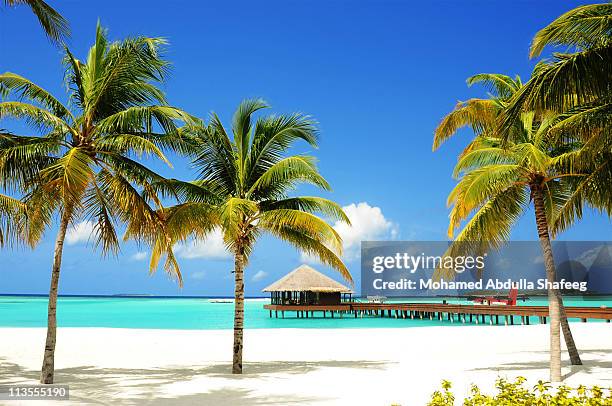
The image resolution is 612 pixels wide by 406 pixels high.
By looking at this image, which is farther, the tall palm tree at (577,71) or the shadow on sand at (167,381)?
the shadow on sand at (167,381)

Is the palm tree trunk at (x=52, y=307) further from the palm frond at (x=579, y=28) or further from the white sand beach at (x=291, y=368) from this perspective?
the palm frond at (x=579, y=28)

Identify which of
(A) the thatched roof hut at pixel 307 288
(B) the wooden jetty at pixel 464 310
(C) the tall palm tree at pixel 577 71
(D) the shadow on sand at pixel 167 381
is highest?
(C) the tall palm tree at pixel 577 71

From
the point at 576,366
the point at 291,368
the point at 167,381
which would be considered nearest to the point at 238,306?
the point at 291,368

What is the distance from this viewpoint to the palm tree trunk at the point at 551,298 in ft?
36.4

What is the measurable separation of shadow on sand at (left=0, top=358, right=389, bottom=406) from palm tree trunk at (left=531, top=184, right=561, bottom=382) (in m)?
4.15

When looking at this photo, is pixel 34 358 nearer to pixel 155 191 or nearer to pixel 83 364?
pixel 83 364

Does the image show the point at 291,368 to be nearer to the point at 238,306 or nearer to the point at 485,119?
the point at 238,306

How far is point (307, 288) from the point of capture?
1767 inches

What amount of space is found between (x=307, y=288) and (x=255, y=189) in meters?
32.2

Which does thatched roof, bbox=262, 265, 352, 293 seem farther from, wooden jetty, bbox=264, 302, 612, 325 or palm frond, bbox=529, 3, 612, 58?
palm frond, bbox=529, 3, 612, 58

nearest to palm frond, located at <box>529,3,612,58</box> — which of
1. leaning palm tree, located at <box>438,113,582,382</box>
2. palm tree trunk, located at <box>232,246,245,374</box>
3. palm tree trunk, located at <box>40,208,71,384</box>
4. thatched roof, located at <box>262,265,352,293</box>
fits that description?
leaning palm tree, located at <box>438,113,582,382</box>

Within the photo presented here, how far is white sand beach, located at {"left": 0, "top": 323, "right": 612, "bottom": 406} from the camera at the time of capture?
10185 mm

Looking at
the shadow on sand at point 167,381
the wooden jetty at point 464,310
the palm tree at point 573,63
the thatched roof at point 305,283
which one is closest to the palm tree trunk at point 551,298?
the palm tree at point 573,63

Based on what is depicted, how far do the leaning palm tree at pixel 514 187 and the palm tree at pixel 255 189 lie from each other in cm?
271
